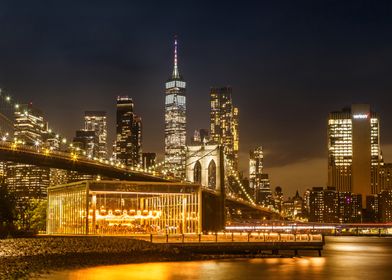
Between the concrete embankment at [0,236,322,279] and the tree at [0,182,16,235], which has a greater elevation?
the tree at [0,182,16,235]

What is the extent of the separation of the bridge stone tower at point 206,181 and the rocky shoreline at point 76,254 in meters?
26.0

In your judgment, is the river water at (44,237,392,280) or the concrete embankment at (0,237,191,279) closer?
the river water at (44,237,392,280)

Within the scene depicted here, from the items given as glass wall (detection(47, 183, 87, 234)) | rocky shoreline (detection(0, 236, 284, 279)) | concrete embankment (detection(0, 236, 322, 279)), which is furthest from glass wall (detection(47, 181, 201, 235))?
rocky shoreline (detection(0, 236, 284, 279))

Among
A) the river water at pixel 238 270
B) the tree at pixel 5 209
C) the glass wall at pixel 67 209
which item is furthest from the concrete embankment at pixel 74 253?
the glass wall at pixel 67 209

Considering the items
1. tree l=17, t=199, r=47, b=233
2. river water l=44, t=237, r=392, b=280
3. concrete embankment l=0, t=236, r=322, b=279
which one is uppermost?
tree l=17, t=199, r=47, b=233

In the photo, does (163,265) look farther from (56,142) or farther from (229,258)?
(56,142)

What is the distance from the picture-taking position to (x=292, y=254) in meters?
56.4

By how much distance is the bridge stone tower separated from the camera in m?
76.9

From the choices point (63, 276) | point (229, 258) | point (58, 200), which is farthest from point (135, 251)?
point (58, 200)

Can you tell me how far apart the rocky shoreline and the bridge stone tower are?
26009mm

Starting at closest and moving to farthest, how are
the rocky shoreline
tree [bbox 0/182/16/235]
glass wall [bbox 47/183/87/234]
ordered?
the rocky shoreline
tree [bbox 0/182/16/235]
glass wall [bbox 47/183/87/234]

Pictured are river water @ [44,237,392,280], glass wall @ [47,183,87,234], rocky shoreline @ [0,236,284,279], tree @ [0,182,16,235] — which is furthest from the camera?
glass wall @ [47,183,87,234]

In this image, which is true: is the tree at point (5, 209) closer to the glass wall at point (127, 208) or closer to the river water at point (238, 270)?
the glass wall at point (127, 208)

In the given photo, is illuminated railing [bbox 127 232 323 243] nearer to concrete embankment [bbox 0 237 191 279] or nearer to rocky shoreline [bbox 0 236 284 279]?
rocky shoreline [bbox 0 236 284 279]
